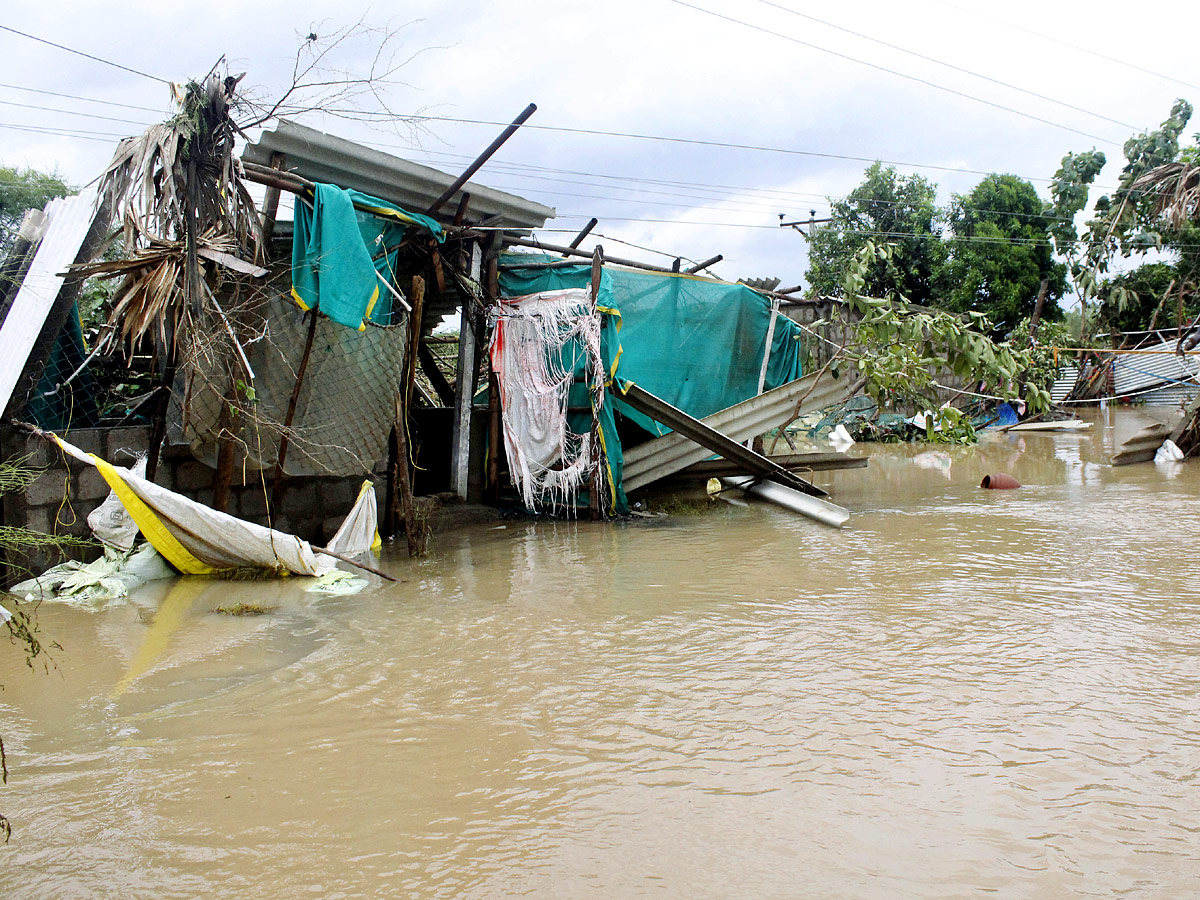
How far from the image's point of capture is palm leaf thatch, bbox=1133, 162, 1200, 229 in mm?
15625

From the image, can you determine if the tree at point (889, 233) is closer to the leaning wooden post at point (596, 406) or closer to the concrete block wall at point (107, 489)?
the leaning wooden post at point (596, 406)

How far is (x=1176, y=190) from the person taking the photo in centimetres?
1631

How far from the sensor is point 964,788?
2857mm

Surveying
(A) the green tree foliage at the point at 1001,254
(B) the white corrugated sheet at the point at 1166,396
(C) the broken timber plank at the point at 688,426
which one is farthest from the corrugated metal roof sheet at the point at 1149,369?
(C) the broken timber plank at the point at 688,426

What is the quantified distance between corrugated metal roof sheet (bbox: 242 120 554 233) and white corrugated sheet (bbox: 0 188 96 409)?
1324mm

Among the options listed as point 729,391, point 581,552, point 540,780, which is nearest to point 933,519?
point 729,391

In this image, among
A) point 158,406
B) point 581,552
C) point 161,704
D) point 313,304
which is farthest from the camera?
point 581,552

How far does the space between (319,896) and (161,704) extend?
5.87ft

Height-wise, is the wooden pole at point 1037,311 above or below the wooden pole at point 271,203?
above

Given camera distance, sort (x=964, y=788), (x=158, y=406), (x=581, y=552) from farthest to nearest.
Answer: (x=581, y=552) < (x=158, y=406) < (x=964, y=788)

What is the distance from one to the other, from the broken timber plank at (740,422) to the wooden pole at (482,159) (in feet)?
10.1

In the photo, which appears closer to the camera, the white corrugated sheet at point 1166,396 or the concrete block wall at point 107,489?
the concrete block wall at point 107,489

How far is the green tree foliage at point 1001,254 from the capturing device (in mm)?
24922

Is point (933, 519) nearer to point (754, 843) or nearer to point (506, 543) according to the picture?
point (506, 543)
